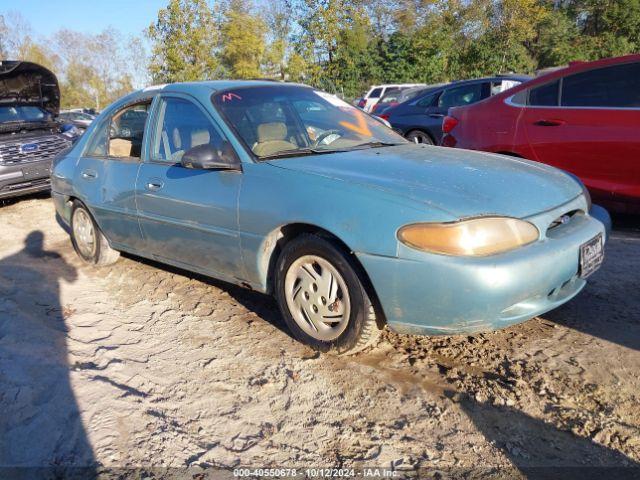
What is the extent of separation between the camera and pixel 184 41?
24594 millimetres

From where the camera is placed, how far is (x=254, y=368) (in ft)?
9.95

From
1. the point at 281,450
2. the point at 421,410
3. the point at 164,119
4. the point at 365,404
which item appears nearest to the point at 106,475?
the point at 281,450

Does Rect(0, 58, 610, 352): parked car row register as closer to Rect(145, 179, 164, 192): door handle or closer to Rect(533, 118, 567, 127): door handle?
Rect(145, 179, 164, 192): door handle

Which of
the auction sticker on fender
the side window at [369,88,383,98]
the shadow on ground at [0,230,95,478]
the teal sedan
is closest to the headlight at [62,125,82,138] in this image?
the shadow on ground at [0,230,95,478]

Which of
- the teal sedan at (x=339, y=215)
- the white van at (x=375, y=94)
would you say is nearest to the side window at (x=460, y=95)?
the teal sedan at (x=339, y=215)

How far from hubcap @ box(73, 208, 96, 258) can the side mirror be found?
2.09m

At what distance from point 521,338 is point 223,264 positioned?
1.89 metres

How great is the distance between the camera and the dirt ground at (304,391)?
229cm

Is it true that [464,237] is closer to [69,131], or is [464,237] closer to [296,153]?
[296,153]

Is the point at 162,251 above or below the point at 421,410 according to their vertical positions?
above

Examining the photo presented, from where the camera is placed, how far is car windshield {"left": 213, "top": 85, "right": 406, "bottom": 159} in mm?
3463

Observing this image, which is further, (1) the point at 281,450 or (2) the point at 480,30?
(2) the point at 480,30

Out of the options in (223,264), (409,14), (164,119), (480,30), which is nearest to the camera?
(223,264)

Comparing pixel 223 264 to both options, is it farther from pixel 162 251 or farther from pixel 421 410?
pixel 421 410
